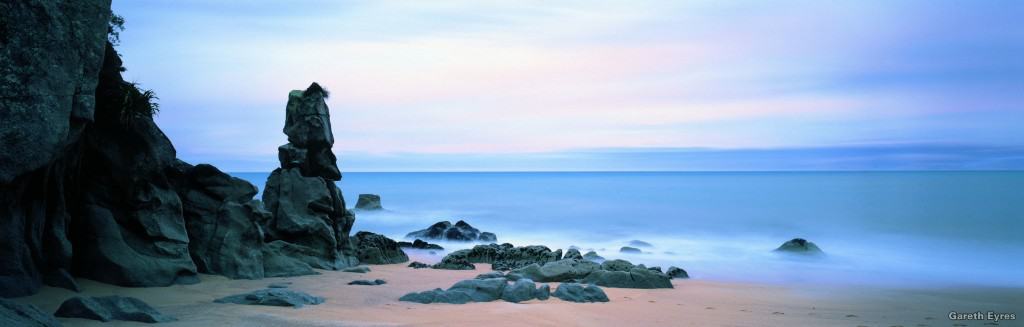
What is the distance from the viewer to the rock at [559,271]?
16531 mm

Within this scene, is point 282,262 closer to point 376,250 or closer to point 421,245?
point 376,250

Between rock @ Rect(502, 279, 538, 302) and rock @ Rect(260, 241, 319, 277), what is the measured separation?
5.18 m

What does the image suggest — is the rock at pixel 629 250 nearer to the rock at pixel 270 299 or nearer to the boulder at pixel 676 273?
the boulder at pixel 676 273

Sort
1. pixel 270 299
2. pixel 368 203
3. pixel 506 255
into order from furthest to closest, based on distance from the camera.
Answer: pixel 368 203, pixel 506 255, pixel 270 299

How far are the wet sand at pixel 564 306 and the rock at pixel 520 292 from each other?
32cm

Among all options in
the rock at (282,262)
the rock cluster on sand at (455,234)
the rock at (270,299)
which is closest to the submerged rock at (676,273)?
the rock at (282,262)

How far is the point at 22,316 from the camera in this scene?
6.92 metres

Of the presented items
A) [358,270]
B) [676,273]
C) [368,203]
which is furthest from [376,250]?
[368,203]

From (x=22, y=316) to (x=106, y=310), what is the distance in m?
1.91

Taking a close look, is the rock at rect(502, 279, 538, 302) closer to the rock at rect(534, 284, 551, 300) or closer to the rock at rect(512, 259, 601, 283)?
the rock at rect(534, 284, 551, 300)

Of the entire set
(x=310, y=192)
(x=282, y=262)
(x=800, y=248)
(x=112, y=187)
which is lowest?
(x=282, y=262)

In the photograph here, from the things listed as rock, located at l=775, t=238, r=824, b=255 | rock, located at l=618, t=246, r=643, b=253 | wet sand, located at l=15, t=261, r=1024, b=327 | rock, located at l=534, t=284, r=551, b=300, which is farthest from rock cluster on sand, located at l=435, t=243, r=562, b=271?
rock, located at l=775, t=238, r=824, b=255

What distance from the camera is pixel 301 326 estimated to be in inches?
350

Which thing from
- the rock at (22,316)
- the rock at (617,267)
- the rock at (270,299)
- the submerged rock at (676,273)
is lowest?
the rock at (22,316)
